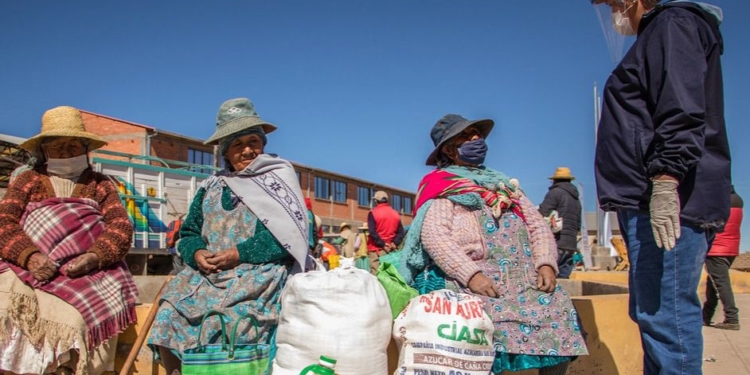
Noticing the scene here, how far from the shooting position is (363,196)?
128ft

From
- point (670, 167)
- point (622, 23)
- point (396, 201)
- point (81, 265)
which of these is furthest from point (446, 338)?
point (396, 201)

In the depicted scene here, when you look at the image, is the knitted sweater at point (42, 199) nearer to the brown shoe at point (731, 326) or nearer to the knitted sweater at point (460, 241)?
the knitted sweater at point (460, 241)

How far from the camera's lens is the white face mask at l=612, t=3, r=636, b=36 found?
2.67 meters

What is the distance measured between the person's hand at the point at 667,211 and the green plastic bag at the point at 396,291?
3.95ft

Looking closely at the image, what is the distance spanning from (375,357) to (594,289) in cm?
328

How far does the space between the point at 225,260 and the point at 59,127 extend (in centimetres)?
138

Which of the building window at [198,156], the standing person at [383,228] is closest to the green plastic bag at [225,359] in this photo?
the standing person at [383,228]

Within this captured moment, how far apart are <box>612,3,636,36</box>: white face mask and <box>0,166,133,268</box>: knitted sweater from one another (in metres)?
2.89

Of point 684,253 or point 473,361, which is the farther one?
point 473,361

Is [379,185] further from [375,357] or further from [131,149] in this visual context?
[375,357]

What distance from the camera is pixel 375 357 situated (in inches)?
104

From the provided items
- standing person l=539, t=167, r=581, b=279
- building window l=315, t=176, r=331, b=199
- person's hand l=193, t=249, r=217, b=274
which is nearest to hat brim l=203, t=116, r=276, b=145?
person's hand l=193, t=249, r=217, b=274

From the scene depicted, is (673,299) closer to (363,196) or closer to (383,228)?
(383,228)

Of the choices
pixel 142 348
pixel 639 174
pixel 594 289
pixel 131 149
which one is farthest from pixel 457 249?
pixel 131 149
